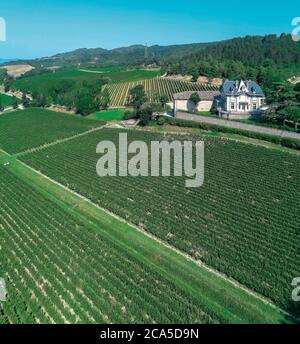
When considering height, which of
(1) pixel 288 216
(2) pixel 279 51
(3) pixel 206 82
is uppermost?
(2) pixel 279 51

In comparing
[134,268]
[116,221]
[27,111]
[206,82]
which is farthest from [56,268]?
[206,82]

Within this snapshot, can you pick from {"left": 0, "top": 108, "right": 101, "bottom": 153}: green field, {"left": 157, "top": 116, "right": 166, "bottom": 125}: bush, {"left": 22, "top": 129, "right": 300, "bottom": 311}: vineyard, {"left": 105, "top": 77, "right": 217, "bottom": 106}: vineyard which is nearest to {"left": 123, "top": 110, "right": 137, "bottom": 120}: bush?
{"left": 0, "top": 108, "right": 101, "bottom": 153}: green field

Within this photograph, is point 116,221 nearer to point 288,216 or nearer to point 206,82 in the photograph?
point 288,216

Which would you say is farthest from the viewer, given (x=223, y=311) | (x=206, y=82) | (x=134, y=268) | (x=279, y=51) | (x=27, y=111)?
(x=279, y=51)

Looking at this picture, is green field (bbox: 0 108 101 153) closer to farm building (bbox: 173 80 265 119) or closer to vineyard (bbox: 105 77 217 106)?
vineyard (bbox: 105 77 217 106)

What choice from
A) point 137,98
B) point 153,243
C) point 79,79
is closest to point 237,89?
point 137,98

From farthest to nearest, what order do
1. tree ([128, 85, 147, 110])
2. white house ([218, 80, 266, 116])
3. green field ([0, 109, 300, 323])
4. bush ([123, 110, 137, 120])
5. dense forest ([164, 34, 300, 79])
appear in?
dense forest ([164, 34, 300, 79]), tree ([128, 85, 147, 110]), bush ([123, 110, 137, 120]), white house ([218, 80, 266, 116]), green field ([0, 109, 300, 323])

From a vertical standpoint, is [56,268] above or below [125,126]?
below
